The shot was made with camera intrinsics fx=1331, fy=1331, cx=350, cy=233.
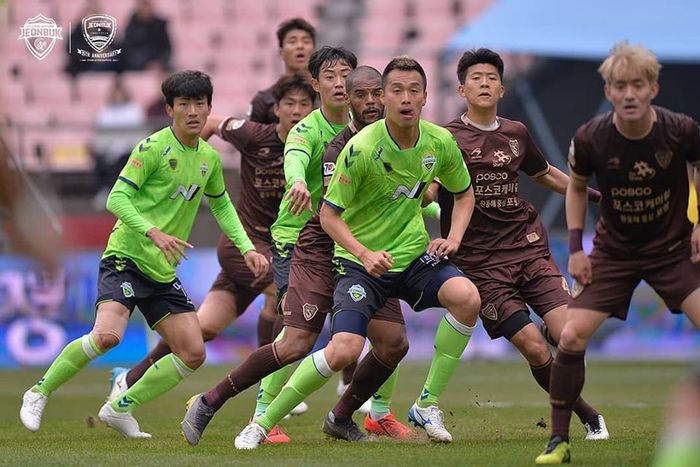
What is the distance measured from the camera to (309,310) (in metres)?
8.30

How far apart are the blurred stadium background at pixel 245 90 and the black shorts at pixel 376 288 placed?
9.24 m

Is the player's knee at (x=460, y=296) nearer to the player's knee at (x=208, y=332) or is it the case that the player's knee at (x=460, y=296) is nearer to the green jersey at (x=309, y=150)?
the green jersey at (x=309, y=150)

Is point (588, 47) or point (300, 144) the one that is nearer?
point (300, 144)

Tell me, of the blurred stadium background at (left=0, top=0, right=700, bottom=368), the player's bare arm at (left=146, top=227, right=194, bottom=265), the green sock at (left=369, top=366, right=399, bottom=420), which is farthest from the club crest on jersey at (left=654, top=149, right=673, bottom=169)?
the blurred stadium background at (left=0, top=0, right=700, bottom=368)

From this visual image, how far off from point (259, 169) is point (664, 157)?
412 cm

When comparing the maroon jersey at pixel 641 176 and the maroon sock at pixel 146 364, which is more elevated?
the maroon jersey at pixel 641 176

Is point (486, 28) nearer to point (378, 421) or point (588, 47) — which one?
point (588, 47)

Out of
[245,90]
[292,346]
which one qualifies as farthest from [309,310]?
[245,90]

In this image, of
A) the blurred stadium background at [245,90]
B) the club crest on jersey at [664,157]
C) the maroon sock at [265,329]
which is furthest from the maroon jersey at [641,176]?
the blurred stadium background at [245,90]

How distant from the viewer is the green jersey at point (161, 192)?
8930mm

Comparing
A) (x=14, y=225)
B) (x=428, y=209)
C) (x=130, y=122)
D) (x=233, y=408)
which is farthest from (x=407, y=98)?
(x=130, y=122)

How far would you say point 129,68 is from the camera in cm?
2041

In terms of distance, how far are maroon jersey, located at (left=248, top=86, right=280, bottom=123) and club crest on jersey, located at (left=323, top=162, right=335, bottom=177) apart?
2456 millimetres

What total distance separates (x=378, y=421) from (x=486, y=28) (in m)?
10.9
